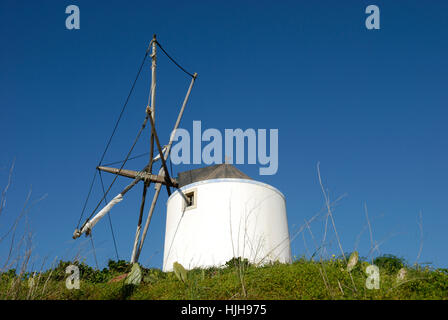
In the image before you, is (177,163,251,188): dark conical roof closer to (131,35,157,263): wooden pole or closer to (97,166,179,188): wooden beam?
(97,166,179,188): wooden beam

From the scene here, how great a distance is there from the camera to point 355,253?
7586 millimetres

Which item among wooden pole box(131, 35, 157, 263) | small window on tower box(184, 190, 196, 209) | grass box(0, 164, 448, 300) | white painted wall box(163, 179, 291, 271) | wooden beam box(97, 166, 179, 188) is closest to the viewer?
grass box(0, 164, 448, 300)

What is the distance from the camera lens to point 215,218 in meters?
13.9

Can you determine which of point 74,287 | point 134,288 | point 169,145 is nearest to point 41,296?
point 74,287

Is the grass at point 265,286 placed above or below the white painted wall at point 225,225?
below

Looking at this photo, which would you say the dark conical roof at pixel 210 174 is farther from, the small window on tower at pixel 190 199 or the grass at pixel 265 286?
the grass at pixel 265 286

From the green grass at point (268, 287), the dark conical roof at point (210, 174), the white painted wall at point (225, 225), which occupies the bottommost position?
the green grass at point (268, 287)

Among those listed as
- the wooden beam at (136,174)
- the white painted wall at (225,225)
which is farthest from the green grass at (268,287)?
the wooden beam at (136,174)

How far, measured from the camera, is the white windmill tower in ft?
44.0

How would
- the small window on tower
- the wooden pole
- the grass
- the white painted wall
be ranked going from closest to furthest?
the grass, the white painted wall, the small window on tower, the wooden pole

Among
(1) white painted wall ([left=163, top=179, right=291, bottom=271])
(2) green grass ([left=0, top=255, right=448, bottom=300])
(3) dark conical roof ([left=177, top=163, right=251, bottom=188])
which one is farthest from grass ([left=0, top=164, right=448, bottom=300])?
(3) dark conical roof ([left=177, top=163, right=251, bottom=188])

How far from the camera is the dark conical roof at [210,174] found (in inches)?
616
